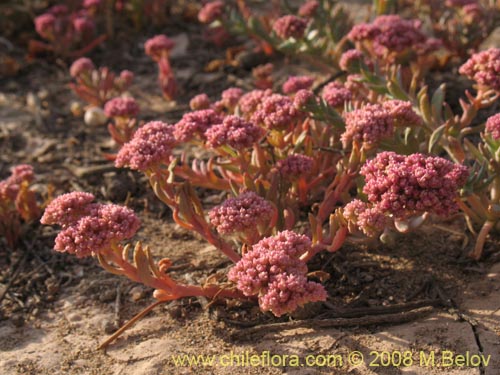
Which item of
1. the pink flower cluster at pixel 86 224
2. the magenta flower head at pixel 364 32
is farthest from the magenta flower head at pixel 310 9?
the pink flower cluster at pixel 86 224

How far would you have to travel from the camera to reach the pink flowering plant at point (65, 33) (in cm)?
635

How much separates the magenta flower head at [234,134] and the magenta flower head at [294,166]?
0.20m

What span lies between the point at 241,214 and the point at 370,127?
2.60 ft

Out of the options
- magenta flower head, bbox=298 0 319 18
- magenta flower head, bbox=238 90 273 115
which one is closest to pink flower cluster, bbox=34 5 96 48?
magenta flower head, bbox=298 0 319 18

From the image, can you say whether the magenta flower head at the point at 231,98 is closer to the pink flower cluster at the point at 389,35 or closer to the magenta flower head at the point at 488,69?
the pink flower cluster at the point at 389,35

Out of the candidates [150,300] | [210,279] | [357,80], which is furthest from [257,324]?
[357,80]

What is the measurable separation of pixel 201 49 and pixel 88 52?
3.80ft

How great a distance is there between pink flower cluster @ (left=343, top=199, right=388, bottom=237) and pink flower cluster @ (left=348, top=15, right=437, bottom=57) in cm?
181

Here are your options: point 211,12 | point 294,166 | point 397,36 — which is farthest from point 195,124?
point 211,12

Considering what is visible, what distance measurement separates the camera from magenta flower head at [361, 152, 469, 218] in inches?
113

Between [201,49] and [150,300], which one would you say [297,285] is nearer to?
[150,300]

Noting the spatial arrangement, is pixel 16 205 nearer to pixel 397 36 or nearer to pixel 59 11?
pixel 397 36

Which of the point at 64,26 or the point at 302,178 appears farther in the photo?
the point at 64,26

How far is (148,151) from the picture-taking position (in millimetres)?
3326
